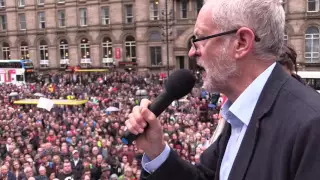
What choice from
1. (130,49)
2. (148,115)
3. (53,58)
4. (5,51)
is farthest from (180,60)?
(148,115)

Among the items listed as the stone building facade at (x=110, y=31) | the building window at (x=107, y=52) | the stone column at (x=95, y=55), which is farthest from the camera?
the stone column at (x=95, y=55)

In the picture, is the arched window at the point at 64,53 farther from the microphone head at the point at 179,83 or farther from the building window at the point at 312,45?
the microphone head at the point at 179,83

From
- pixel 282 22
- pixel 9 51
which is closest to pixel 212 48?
pixel 282 22

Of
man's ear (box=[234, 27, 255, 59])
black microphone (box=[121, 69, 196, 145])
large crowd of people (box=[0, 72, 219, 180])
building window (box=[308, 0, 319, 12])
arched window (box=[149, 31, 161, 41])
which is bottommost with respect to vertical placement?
large crowd of people (box=[0, 72, 219, 180])

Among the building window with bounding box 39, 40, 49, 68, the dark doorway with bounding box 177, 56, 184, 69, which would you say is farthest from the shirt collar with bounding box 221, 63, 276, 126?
the building window with bounding box 39, 40, 49, 68

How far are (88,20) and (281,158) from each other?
45.4 meters

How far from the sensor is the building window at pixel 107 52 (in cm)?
4381

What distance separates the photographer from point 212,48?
6.69 ft

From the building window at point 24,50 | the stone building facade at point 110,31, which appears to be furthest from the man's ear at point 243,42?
the building window at point 24,50

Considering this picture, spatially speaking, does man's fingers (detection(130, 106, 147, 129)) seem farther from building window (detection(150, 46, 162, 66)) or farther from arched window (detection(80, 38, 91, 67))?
arched window (detection(80, 38, 91, 67))

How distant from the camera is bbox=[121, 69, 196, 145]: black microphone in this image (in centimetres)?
209

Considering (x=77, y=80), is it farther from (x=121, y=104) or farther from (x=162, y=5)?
(x=121, y=104)

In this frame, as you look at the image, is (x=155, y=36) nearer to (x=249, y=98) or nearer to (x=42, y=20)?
(x=42, y=20)

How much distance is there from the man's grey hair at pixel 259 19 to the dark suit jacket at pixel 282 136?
0.13 m
